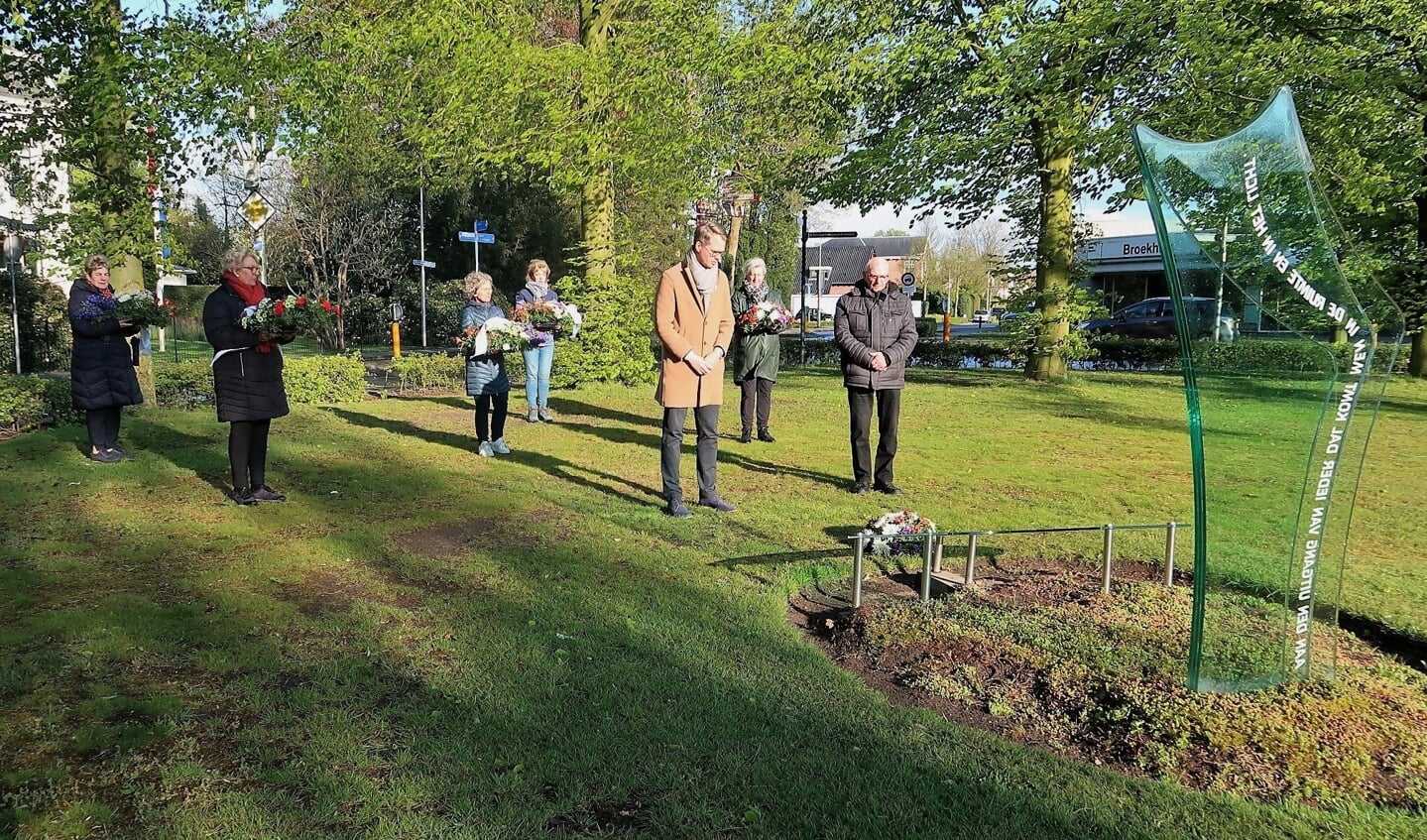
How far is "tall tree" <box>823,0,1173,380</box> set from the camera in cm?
1529

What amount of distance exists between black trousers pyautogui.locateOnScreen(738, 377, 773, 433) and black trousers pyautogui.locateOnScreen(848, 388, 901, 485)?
272cm

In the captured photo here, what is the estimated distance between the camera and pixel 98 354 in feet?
27.6

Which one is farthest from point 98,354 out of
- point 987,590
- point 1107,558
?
point 1107,558

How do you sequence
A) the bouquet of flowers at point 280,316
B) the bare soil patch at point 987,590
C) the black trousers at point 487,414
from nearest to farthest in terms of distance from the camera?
the bare soil patch at point 987,590, the bouquet of flowers at point 280,316, the black trousers at point 487,414

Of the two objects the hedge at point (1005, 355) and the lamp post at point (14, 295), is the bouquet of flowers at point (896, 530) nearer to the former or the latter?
the hedge at point (1005, 355)

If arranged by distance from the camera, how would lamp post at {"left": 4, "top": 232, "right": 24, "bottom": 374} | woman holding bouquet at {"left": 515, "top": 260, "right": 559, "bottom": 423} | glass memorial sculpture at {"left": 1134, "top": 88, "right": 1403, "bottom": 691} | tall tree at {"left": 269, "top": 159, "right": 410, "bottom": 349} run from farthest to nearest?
tall tree at {"left": 269, "top": 159, "right": 410, "bottom": 349}
lamp post at {"left": 4, "top": 232, "right": 24, "bottom": 374}
woman holding bouquet at {"left": 515, "top": 260, "right": 559, "bottom": 423}
glass memorial sculpture at {"left": 1134, "top": 88, "right": 1403, "bottom": 691}

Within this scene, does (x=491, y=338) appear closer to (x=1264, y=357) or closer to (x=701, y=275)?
(x=701, y=275)

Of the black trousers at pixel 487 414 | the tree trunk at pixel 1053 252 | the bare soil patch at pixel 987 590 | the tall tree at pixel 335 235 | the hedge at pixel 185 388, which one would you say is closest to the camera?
the bare soil patch at pixel 987 590

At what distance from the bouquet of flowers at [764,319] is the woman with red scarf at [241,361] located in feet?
15.9

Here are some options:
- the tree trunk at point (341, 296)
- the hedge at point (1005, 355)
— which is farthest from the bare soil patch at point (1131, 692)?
the tree trunk at point (341, 296)

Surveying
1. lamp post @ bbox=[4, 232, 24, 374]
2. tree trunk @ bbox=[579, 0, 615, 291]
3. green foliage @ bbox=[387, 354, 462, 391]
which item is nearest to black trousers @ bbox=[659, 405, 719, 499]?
tree trunk @ bbox=[579, 0, 615, 291]

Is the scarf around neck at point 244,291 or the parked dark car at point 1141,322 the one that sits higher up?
the parked dark car at point 1141,322

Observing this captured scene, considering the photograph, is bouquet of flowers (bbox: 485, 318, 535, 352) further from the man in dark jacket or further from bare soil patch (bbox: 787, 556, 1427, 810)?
bare soil patch (bbox: 787, 556, 1427, 810)

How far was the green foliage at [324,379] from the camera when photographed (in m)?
13.9
